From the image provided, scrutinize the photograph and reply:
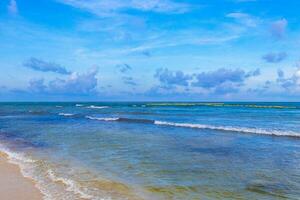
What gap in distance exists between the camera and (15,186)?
10.4 m

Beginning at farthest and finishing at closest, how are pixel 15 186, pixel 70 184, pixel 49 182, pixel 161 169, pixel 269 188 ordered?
pixel 161 169
pixel 49 182
pixel 70 184
pixel 15 186
pixel 269 188

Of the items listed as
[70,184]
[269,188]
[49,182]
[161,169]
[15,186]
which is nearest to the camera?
[269,188]

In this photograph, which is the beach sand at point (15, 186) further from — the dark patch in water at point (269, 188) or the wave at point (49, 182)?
the dark patch in water at point (269, 188)

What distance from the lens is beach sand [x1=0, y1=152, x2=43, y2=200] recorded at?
9.30m

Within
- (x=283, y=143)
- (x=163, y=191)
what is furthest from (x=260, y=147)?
(x=163, y=191)

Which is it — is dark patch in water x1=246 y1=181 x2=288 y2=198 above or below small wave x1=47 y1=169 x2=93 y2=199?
above

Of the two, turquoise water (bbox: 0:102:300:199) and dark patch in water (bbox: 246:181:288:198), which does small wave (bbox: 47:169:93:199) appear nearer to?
turquoise water (bbox: 0:102:300:199)

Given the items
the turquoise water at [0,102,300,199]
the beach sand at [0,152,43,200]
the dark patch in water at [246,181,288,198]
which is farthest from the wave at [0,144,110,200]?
the dark patch in water at [246,181,288,198]

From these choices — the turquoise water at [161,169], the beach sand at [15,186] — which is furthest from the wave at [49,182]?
the beach sand at [15,186]

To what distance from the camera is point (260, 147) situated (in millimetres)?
19000

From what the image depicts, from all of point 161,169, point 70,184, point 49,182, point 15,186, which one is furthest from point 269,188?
point 15,186

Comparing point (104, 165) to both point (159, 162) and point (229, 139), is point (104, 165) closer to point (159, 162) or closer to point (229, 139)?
point (159, 162)

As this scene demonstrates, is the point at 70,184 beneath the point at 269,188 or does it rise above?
beneath

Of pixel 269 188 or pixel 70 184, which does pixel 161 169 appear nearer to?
pixel 70 184
